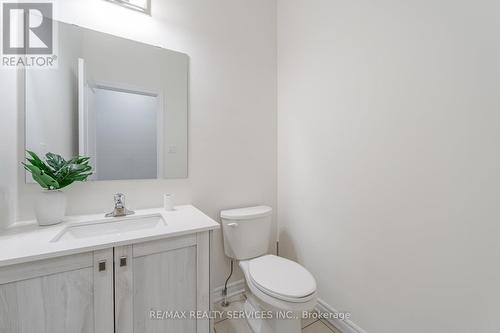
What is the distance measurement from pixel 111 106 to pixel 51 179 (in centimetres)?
51

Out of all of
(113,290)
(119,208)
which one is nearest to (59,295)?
(113,290)

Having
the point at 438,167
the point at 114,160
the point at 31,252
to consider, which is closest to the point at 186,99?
the point at 114,160

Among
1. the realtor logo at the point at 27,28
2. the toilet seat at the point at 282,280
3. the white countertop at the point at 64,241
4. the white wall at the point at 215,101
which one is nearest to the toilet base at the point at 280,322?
the toilet seat at the point at 282,280

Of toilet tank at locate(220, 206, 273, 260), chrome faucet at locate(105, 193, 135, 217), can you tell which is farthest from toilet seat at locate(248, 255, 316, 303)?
chrome faucet at locate(105, 193, 135, 217)

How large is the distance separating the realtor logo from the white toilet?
1403 mm

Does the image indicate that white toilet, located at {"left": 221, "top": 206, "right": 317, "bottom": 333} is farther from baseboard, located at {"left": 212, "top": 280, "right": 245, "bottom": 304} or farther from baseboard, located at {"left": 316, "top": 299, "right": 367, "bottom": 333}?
baseboard, located at {"left": 316, "top": 299, "right": 367, "bottom": 333}

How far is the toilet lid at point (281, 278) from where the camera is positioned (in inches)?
40.3

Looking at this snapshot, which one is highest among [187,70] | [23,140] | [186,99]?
[187,70]

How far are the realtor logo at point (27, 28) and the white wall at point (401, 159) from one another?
1.57m

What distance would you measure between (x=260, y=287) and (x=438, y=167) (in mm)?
1030

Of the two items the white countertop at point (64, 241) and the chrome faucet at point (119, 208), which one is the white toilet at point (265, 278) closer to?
the white countertop at point (64, 241)

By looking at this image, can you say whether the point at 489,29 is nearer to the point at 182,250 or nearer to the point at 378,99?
the point at 378,99

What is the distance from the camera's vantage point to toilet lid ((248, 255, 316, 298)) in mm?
1022

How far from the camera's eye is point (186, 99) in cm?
144
